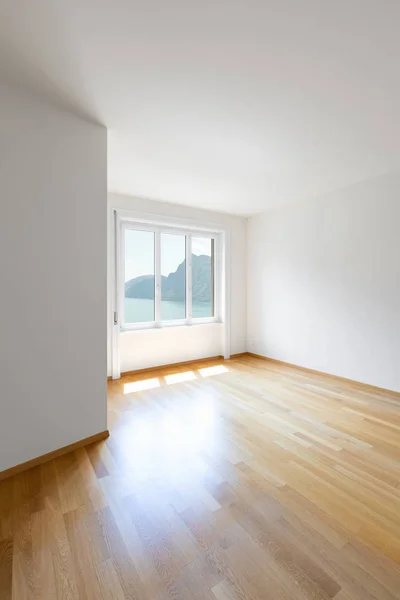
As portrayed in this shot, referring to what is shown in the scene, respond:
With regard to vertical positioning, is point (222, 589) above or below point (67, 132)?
below

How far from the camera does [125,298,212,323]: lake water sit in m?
4.53

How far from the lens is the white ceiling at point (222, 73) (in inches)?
57.3

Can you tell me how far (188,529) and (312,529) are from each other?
69 centimetres

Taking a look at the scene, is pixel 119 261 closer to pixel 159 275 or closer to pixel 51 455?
pixel 159 275

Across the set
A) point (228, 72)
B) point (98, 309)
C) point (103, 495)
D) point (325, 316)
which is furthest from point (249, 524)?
point (325, 316)

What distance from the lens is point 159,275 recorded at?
472cm

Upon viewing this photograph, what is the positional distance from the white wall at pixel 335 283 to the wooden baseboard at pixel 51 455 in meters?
3.36

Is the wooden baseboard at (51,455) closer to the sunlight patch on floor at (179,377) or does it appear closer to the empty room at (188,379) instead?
the empty room at (188,379)

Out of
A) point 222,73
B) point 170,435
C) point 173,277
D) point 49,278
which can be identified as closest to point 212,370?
point 173,277

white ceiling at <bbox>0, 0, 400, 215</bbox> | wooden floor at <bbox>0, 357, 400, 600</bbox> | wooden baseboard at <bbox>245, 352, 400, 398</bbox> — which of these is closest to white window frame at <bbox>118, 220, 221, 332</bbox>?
wooden baseboard at <bbox>245, 352, 400, 398</bbox>

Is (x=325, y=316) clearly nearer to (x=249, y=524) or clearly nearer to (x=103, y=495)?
(x=249, y=524)

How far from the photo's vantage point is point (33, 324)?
2.10 metres

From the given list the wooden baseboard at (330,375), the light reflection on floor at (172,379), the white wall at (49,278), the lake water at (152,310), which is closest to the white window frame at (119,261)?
the lake water at (152,310)

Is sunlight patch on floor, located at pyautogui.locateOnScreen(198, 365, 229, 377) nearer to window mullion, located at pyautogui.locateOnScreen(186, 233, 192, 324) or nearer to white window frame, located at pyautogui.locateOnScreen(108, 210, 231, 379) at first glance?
white window frame, located at pyautogui.locateOnScreen(108, 210, 231, 379)
